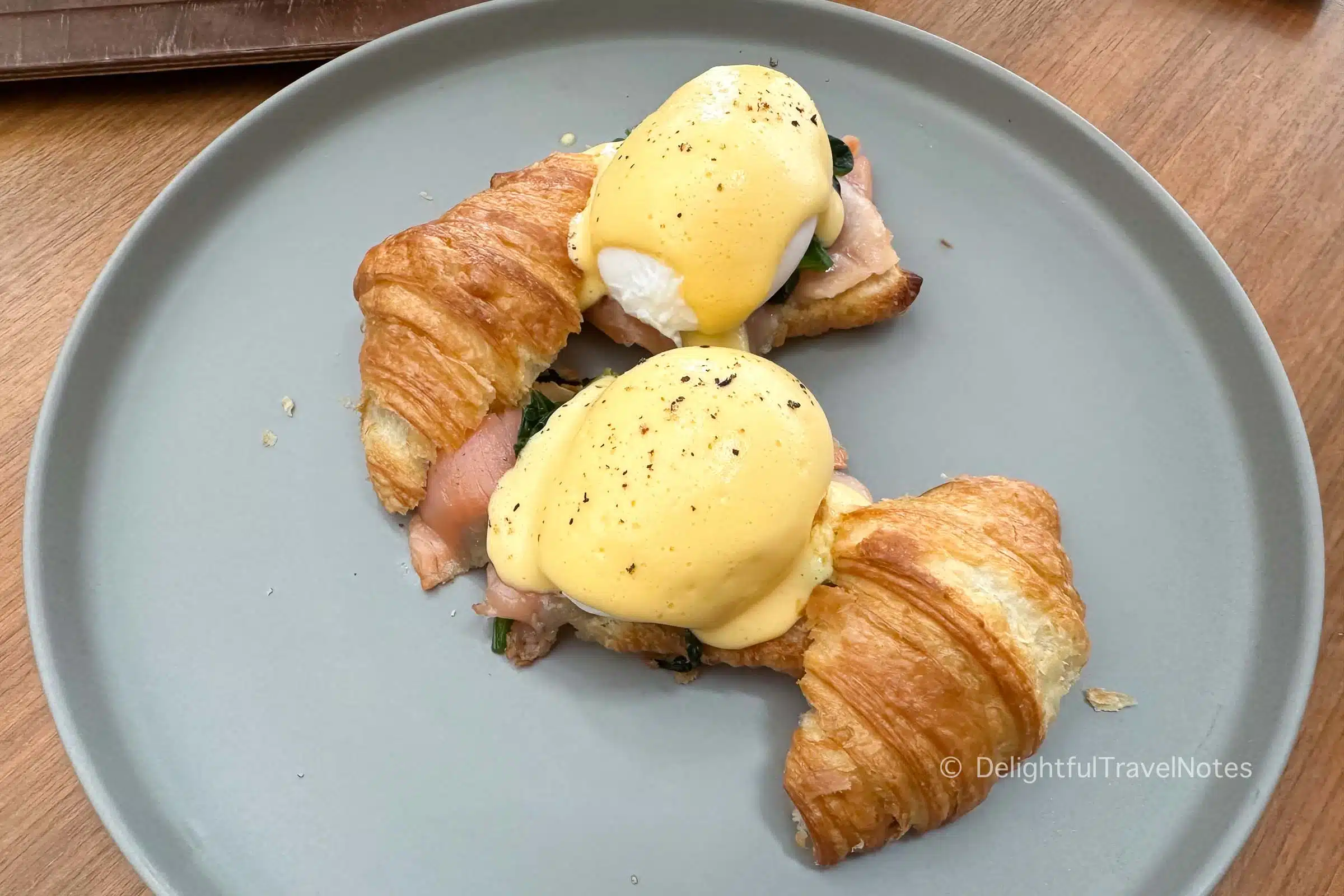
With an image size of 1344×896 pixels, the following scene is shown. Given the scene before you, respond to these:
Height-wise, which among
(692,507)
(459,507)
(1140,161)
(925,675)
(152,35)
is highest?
(1140,161)

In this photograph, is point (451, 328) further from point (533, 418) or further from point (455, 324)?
point (533, 418)

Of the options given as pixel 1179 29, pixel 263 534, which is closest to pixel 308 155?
pixel 263 534

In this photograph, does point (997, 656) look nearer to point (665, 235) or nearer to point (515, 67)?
point (665, 235)

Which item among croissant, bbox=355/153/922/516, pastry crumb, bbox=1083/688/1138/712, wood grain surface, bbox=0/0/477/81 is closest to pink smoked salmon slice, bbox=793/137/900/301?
croissant, bbox=355/153/922/516

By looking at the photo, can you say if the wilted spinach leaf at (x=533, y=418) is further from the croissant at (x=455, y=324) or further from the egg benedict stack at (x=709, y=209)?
the egg benedict stack at (x=709, y=209)

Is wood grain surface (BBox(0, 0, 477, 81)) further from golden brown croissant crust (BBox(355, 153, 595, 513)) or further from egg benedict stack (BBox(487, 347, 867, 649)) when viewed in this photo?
egg benedict stack (BBox(487, 347, 867, 649))

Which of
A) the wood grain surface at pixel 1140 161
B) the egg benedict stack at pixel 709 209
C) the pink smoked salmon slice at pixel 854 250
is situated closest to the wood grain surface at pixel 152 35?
the wood grain surface at pixel 1140 161

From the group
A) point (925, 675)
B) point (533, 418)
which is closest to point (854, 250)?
point (533, 418)

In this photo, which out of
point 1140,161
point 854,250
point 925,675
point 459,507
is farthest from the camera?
point 1140,161
